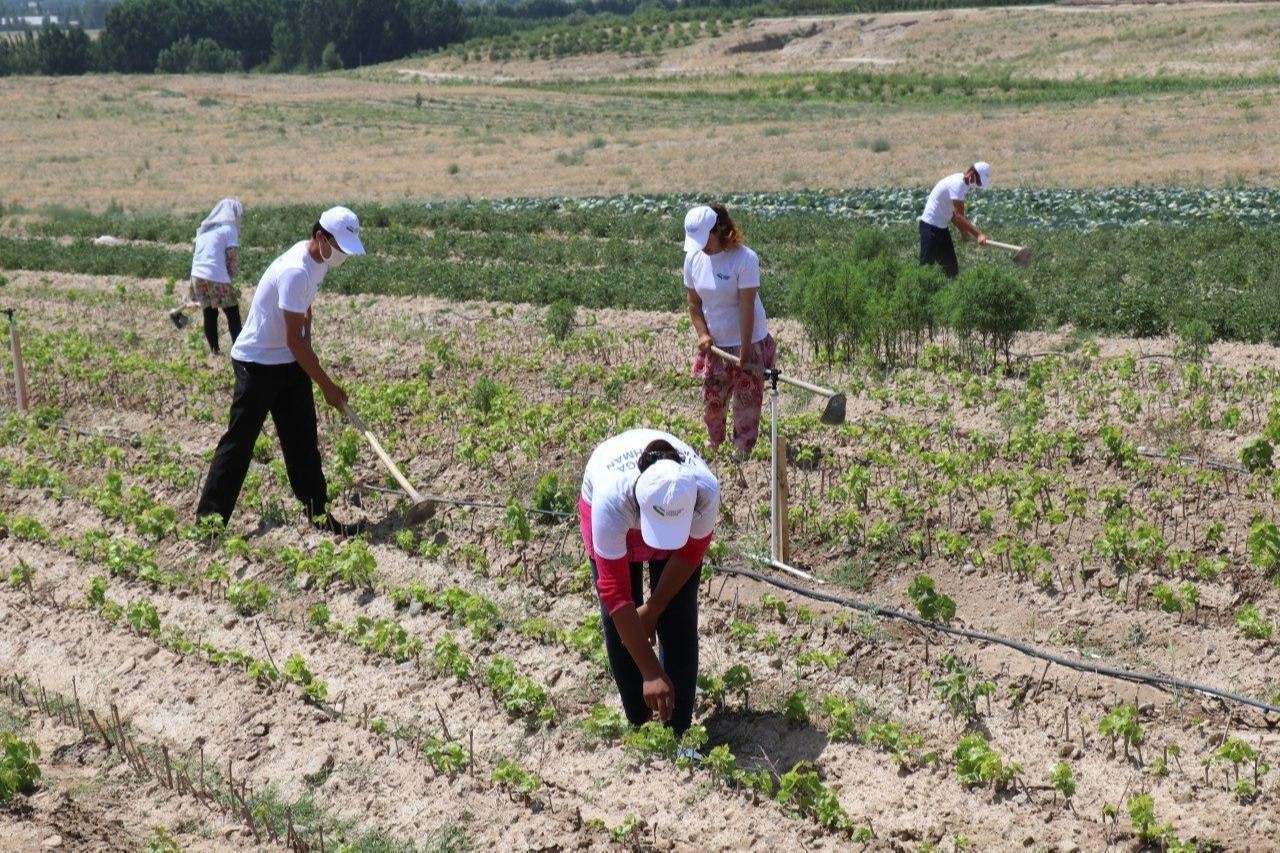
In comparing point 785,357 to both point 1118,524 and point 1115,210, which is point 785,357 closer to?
point 1118,524

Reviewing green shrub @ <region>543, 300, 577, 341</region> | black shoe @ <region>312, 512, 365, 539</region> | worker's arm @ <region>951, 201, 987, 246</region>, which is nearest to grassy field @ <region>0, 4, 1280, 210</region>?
worker's arm @ <region>951, 201, 987, 246</region>

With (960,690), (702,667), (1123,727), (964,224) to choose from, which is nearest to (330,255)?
(702,667)

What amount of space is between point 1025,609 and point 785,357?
5.02m

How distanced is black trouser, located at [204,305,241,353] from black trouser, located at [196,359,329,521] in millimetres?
4249

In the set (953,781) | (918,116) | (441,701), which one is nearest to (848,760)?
(953,781)

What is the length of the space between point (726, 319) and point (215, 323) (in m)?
5.73

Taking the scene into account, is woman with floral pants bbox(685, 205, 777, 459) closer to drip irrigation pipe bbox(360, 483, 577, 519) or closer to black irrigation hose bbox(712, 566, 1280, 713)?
drip irrigation pipe bbox(360, 483, 577, 519)

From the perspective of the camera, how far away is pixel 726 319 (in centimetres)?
786

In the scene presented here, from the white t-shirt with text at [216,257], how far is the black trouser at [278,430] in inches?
169

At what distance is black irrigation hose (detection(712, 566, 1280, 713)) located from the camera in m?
5.36

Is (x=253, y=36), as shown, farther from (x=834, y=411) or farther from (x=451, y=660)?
(x=451, y=660)

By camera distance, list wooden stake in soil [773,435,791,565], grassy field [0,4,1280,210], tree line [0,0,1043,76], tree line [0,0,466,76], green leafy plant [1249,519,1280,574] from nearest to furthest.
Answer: green leafy plant [1249,519,1280,574] → wooden stake in soil [773,435,791,565] → grassy field [0,4,1280,210] → tree line [0,0,1043,76] → tree line [0,0,466,76]

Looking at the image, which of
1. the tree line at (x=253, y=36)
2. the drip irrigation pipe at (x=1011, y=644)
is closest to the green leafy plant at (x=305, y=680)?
the drip irrigation pipe at (x=1011, y=644)

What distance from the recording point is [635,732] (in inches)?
203
